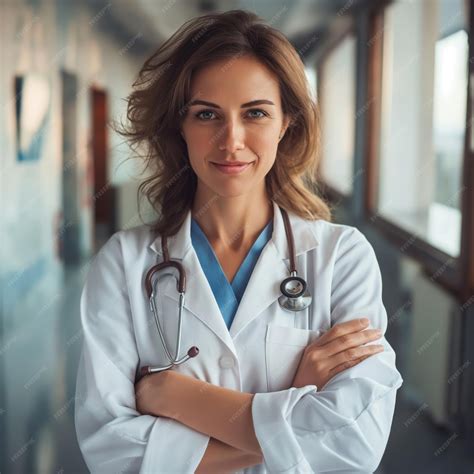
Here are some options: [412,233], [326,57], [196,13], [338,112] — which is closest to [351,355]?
[412,233]

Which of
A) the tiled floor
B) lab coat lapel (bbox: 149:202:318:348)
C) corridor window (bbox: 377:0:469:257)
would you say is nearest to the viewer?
lab coat lapel (bbox: 149:202:318:348)

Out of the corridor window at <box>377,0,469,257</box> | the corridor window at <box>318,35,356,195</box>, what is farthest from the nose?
the corridor window at <box>318,35,356,195</box>

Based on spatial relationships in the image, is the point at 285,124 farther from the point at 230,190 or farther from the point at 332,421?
the point at 332,421

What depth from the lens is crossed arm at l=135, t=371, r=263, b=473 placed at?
114 centimetres

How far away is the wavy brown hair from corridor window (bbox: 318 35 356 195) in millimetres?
6350

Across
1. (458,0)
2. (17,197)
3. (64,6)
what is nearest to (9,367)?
(17,197)

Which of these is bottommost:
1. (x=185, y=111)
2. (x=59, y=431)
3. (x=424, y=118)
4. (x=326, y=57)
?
(x=59, y=431)

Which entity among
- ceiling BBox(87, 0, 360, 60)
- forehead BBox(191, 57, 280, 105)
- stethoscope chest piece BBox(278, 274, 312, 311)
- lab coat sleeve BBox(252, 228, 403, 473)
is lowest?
lab coat sleeve BBox(252, 228, 403, 473)

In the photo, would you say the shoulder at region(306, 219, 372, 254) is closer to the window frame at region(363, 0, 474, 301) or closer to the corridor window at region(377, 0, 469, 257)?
the window frame at region(363, 0, 474, 301)

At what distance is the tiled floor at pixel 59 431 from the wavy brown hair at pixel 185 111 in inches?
61.6

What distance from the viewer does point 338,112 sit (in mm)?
9359

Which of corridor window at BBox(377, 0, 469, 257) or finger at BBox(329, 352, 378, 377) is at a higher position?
corridor window at BBox(377, 0, 469, 257)

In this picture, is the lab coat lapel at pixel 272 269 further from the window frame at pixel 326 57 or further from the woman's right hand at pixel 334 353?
the window frame at pixel 326 57

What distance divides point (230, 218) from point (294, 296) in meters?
0.21
